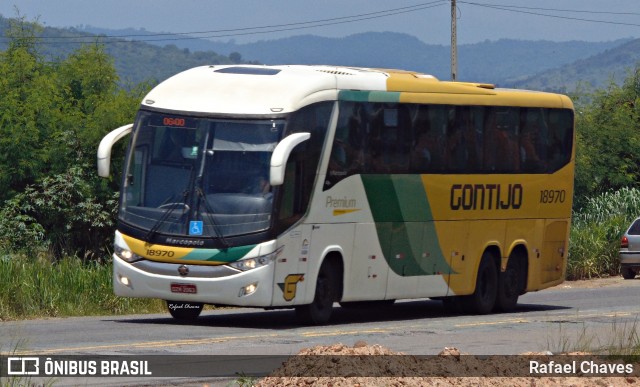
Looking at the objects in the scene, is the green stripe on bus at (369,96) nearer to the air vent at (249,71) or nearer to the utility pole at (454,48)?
the air vent at (249,71)

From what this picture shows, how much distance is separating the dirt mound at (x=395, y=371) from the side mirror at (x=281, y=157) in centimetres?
616

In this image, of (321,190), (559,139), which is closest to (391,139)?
(321,190)

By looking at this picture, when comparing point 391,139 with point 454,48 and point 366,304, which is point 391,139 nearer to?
point 366,304

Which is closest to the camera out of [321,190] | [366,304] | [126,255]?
[126,255]

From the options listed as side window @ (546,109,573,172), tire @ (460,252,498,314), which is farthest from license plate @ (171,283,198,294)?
side window @ (546,109,573,172)

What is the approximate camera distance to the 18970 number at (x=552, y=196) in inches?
967

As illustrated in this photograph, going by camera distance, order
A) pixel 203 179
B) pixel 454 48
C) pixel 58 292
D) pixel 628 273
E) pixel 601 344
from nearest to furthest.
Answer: pixel 601 344, pixel 203 179, pixel 58 292, pixel 628 273, pixel 454 48

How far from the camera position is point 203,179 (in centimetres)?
1878

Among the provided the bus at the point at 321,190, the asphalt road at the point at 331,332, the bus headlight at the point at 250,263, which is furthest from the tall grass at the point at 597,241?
the bus headlight at the point at 250,263

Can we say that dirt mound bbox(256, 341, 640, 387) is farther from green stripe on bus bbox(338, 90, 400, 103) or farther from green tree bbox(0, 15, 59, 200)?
green tree bbox(0, 15, 59, 200)

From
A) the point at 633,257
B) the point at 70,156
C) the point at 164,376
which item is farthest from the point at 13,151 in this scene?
the point at 164,376

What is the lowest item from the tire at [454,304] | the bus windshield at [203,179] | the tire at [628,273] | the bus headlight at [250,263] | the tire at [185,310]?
the tire at [628,273]

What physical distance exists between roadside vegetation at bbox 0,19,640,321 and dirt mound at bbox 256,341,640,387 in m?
10.7

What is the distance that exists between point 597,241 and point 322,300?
1856cm
